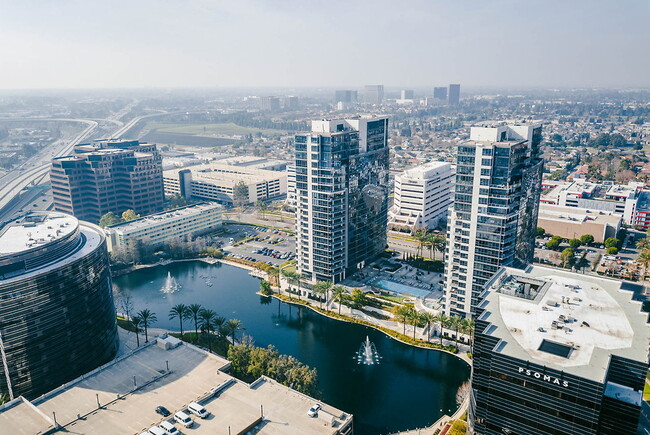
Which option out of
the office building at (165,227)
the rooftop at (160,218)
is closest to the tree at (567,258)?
the office building at (165,227)

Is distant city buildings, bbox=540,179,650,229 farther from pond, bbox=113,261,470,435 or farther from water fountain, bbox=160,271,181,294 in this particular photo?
water fountain, bbox=160,271,181,294

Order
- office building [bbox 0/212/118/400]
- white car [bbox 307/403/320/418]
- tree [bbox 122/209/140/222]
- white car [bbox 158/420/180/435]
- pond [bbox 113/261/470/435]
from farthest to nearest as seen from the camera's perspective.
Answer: tree [bbox 122/209/140/222], pond [bbox 113/261/470/435], office building [bbox 0/212/118/400], white car [bbox 307/403/320/418], white car [bbox 158/420/180/435]

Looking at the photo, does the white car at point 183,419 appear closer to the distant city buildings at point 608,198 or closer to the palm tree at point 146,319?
the palm tree at point 146,319

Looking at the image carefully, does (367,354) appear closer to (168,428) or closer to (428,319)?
(428,319)

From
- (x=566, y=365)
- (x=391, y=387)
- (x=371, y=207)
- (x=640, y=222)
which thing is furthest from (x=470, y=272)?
(x=640, y=222)

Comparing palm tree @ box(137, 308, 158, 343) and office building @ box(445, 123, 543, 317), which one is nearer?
office building @ box(445, 123, 543, 317)

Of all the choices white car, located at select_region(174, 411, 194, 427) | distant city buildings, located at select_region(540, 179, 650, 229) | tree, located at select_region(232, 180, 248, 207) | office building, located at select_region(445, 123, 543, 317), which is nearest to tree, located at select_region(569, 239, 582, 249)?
distant city buildings, located at select_region(540, 179, 650, 229)
